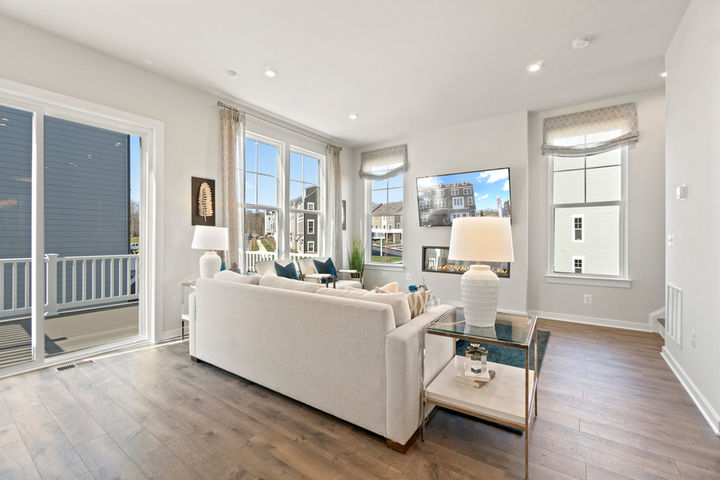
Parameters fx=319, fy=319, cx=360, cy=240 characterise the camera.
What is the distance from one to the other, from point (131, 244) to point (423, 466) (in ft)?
12.6

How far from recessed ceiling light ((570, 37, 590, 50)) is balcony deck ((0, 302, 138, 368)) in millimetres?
5409

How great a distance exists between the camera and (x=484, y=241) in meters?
1.85

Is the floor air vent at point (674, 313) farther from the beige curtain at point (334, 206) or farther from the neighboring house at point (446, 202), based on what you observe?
the beige curtain at point (334, 206)

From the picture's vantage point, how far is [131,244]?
373cm

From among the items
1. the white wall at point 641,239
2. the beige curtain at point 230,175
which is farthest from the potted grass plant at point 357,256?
the white wall at point 641,239

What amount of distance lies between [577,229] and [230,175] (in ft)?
15.6

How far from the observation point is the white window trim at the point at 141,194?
2.76 meters

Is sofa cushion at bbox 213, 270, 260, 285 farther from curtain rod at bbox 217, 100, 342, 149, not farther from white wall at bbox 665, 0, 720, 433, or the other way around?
white wall at bbox 665, 0, 720, 433

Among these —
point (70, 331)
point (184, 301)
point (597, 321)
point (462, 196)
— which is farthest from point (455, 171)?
point (70, 331)

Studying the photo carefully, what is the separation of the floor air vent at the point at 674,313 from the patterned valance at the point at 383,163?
3893 mm

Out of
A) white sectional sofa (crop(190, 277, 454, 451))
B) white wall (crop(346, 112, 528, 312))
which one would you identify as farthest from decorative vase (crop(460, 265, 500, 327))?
white wall (crop(346, 112, 528, 312))

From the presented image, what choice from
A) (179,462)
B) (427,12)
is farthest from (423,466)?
(427,12)

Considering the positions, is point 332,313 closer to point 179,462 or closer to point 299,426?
point 299,426

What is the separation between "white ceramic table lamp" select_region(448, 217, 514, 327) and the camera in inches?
72.7
